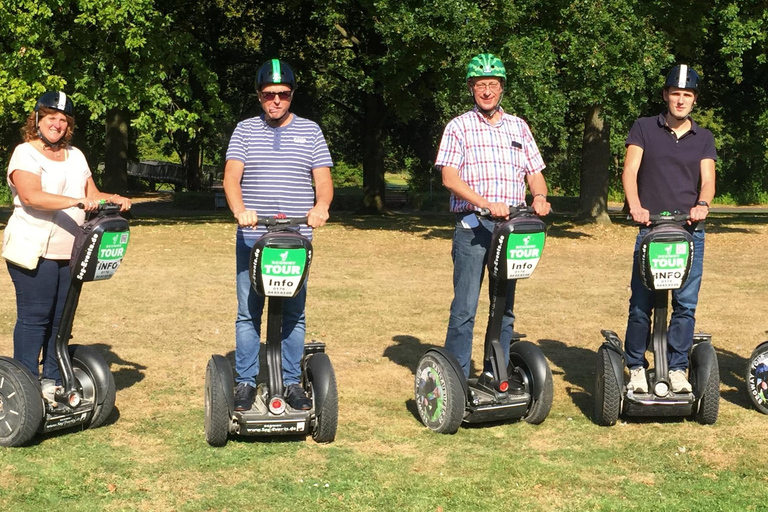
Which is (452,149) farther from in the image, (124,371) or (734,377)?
(124,371)

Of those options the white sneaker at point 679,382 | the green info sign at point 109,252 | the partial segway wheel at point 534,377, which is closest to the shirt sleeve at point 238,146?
the green info sign at point 109,252

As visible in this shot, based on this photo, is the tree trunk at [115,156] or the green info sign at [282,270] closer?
the green info sign at [282,270]

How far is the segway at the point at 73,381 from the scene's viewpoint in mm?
5688

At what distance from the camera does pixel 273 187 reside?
5875 millimetres

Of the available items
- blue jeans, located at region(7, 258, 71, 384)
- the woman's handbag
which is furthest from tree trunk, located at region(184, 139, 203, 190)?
the woman's handbag

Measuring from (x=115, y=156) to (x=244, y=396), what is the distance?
21320 millimetres

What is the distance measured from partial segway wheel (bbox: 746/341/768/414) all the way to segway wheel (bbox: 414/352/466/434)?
6.86ft

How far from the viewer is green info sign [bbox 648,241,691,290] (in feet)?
19.7

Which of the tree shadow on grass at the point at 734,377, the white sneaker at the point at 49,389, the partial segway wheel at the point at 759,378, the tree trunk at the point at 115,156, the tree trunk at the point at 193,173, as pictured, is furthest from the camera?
the tree trunk at the point at 193,173

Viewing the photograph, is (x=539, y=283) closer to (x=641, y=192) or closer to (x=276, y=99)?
(x=641, y=192)

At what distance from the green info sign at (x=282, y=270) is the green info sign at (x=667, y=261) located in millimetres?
2110

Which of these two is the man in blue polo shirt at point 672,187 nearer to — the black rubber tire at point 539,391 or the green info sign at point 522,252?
the black rubber tire at point 539,391

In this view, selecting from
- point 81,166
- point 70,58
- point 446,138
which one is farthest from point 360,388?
point 70,58

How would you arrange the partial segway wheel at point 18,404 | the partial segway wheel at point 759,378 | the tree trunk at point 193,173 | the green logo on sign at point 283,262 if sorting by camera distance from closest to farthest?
→ the green logo on sign at point 283,262 → the partial segway wheel at point 18,404 → the partial segway wheel at point 759,378 → the tree trunk at point 193,173
